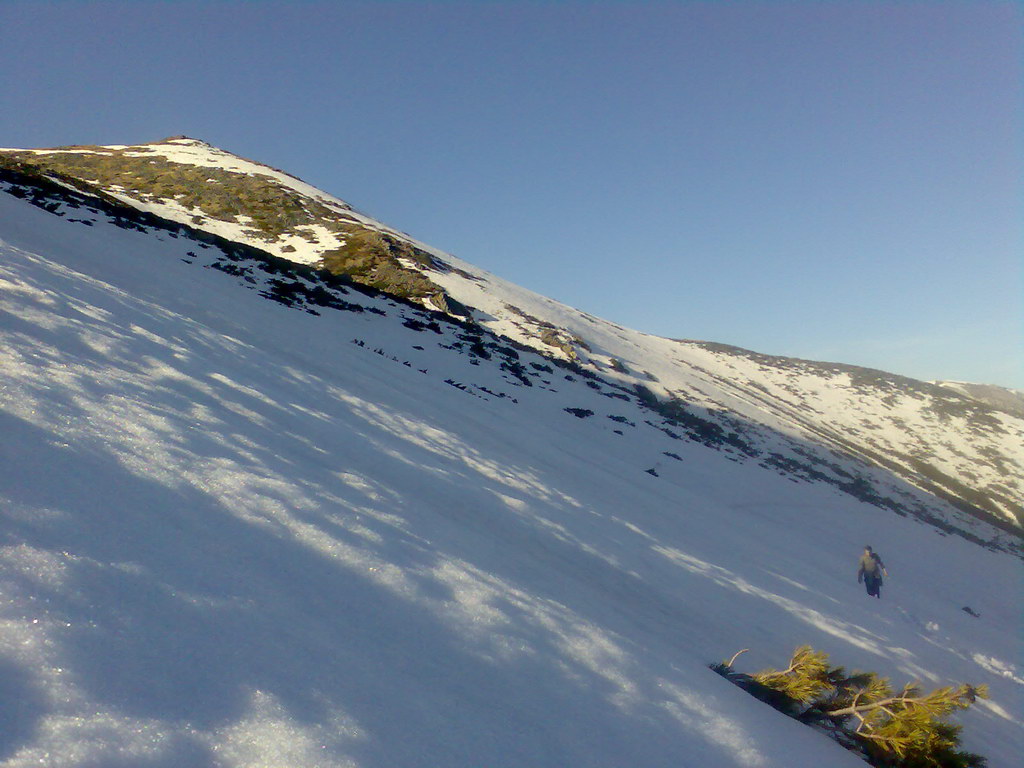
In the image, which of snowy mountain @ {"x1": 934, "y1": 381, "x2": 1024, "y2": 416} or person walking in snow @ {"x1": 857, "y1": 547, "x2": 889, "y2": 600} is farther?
snowy mountain @ {"x1": 934, "y1": 381, "x2": 1024, "y2": 416}

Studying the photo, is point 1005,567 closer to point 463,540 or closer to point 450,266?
point 463,540

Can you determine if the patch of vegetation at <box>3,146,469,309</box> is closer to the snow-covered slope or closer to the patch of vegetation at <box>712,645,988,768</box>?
the snow-covered slope

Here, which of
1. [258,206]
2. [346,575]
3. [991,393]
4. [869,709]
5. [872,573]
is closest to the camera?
[346,575]

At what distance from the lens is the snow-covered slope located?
98.0 ft

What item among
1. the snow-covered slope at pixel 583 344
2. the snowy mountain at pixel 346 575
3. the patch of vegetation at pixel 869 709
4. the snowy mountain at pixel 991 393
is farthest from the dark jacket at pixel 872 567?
the snowy mountain at pixel 991 393

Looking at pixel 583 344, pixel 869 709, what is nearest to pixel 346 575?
pixel 869 709

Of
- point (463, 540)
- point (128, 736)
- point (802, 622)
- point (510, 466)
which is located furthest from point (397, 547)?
point (802, 622)

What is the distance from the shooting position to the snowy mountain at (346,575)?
7.23ft

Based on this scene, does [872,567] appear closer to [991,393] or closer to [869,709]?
[869,709]

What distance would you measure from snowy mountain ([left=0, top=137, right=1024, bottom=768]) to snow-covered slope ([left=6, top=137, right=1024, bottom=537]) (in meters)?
14.5

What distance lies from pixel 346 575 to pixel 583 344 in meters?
30.6

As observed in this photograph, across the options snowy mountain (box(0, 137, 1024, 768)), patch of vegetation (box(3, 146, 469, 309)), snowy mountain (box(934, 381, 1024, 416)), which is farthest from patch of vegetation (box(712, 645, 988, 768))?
A: snowy mountain (box(934, 381, 1024, 416))

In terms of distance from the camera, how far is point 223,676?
2.28 m

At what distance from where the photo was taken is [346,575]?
333 centimetres
